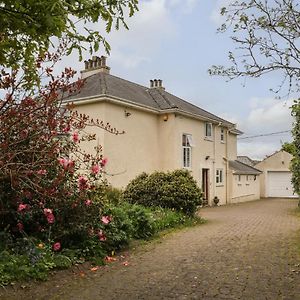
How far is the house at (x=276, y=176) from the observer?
123 ft

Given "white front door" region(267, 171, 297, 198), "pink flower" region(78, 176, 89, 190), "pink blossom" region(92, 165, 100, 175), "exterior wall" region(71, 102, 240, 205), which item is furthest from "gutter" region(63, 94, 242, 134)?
"white front door" region(267, 171, 297, 198)

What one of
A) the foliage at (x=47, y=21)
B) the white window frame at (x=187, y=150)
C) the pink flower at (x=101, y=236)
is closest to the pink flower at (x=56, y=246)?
the pink flower at (x=101, y=236)

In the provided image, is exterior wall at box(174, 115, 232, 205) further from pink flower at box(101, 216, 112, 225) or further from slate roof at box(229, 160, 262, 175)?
pink flower at box(101, 216, 112, 225)

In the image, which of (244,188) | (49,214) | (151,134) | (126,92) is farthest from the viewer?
(244,188)

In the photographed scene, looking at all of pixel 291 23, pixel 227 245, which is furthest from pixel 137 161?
pixel 291 23

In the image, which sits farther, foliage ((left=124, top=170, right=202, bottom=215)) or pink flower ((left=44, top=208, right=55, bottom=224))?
foliage ((left=124, top=170, right=202, bottom=215))

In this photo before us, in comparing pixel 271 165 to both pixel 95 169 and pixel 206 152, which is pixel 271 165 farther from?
pixel 95 169

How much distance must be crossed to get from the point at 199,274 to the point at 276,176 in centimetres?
3350

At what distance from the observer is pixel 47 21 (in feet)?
10.3

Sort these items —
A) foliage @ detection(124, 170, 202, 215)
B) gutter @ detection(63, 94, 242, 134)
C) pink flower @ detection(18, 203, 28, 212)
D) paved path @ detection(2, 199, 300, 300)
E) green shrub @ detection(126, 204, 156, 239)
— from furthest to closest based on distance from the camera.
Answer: gutter @ detection(63, 94, 242, 134), foliage @ detection(124, 170, 202, 215), green shrub @ detection(126, 204, 156, 239), pink flower @ detection(18, 203, 28, 212), paved path @ detection(2, 199, 300, 300)

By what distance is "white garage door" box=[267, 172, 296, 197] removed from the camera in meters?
37.7

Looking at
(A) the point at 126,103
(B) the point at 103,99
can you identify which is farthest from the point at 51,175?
(A) the point at 126,103

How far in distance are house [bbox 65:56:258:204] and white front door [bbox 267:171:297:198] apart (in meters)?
9.64

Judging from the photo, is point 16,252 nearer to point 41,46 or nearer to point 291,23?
point 41,46
